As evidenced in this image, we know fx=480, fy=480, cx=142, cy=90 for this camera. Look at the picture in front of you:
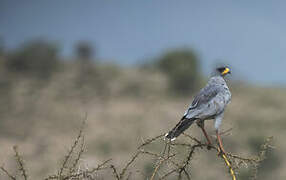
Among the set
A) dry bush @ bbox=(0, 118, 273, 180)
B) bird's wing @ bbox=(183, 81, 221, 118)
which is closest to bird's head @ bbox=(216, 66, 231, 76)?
bird's wing @ bbox=(183, 81, 221, 118)

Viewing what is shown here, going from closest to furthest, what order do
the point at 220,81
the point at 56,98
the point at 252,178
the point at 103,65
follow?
the point at 252,178 < the point at 220,81 < the point at 56,98 < the point at 103,65

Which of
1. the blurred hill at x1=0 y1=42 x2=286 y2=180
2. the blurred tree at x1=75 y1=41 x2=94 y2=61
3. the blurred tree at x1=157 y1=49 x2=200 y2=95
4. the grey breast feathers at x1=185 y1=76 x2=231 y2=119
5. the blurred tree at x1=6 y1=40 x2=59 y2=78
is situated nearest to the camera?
the grey breast feathers at x1=185 y1=76 x2=231 y2=119

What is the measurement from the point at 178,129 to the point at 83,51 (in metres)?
52.7

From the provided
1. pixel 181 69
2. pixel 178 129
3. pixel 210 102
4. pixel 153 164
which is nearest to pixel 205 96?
pixel 210 102

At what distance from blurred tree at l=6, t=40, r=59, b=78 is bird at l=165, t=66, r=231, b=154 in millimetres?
46851

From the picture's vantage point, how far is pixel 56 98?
4606cm

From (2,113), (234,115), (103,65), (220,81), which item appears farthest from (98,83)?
(220,81)

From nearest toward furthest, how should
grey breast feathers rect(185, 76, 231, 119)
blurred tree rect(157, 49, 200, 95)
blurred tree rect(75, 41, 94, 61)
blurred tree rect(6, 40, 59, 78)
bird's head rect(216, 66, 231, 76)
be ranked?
grey breast feathers rect(185, 76, 231, 119) < bird's head rect(216, 66, 231, 76) < blurred tree rect(157, 49, 200, 95) < blurred tree rect(6, 40, 59, 78) < blurred tree rect(75, 41, 94, 61)

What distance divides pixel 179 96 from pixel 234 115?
259 inches

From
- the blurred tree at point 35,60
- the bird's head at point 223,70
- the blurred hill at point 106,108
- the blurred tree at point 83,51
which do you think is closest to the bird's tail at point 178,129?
the bird's head at point 223,70

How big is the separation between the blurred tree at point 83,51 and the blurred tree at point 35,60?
2.85 metres

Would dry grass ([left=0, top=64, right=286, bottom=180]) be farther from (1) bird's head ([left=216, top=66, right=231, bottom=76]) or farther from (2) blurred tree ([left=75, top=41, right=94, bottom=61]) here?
(1) bird's head ([left=216, top=66, right=231, bottom=76])

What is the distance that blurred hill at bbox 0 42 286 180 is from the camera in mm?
34094

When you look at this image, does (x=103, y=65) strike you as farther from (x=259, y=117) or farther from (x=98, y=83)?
(x=259, y=117)
